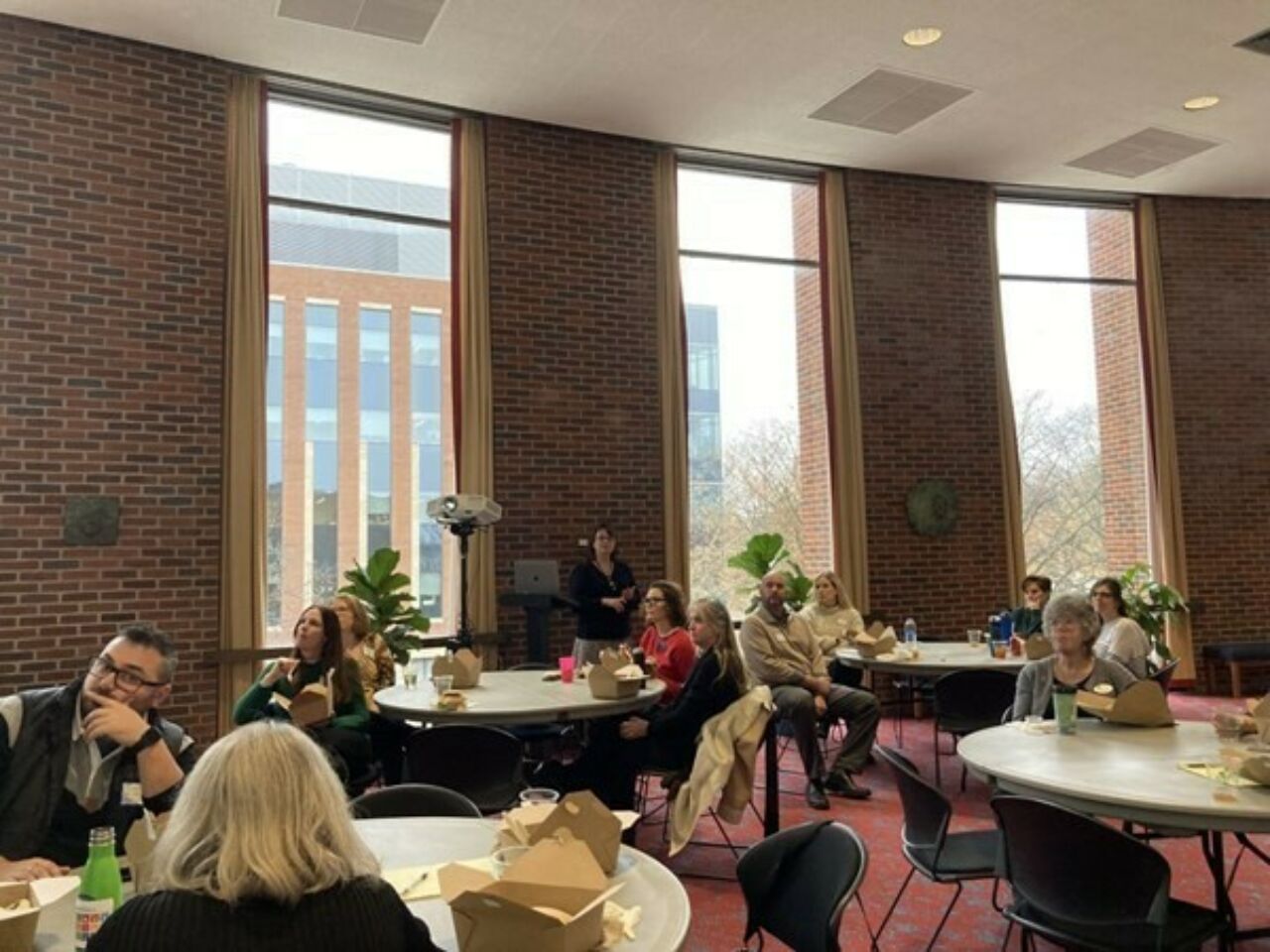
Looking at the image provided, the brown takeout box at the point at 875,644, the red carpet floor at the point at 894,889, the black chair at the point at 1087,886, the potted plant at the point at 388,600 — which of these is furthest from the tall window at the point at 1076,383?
the black chair at the point at 1087,886

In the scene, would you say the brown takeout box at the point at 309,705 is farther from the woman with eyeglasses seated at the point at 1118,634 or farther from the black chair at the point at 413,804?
the woman with eyeglasses seated at the point at 1118,634

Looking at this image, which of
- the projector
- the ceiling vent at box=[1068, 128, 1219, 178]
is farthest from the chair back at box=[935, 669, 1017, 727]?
the ceiling vent at box=[1068, 128, 1219, 178]

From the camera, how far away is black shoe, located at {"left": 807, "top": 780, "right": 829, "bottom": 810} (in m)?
4.88

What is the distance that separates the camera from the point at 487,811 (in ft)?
11.6

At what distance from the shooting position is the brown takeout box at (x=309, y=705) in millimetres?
3510

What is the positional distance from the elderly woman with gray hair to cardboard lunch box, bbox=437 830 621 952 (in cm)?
252

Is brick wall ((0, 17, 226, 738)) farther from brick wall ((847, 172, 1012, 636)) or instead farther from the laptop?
brick wall ((847, 172, 1012, 636))

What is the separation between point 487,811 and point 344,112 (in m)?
→ 4.99

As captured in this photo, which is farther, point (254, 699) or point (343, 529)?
point (343, 529)

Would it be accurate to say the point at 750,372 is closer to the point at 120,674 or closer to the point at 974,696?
the point at 974,696

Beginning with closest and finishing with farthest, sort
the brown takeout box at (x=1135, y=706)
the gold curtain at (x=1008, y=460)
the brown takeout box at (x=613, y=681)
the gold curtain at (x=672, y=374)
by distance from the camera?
the brown takeout box at (x=1135, y=706) < the brown takeout box at (x=613, y=681) < the gold curtain at (x=672, y=374) < the gold curtain at (x=1008, y=460)

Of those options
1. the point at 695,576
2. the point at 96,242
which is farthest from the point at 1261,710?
the point at 96,242

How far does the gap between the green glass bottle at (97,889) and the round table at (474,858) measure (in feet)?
1.74

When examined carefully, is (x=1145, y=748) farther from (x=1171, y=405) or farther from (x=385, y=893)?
(x=1171, y=405)
